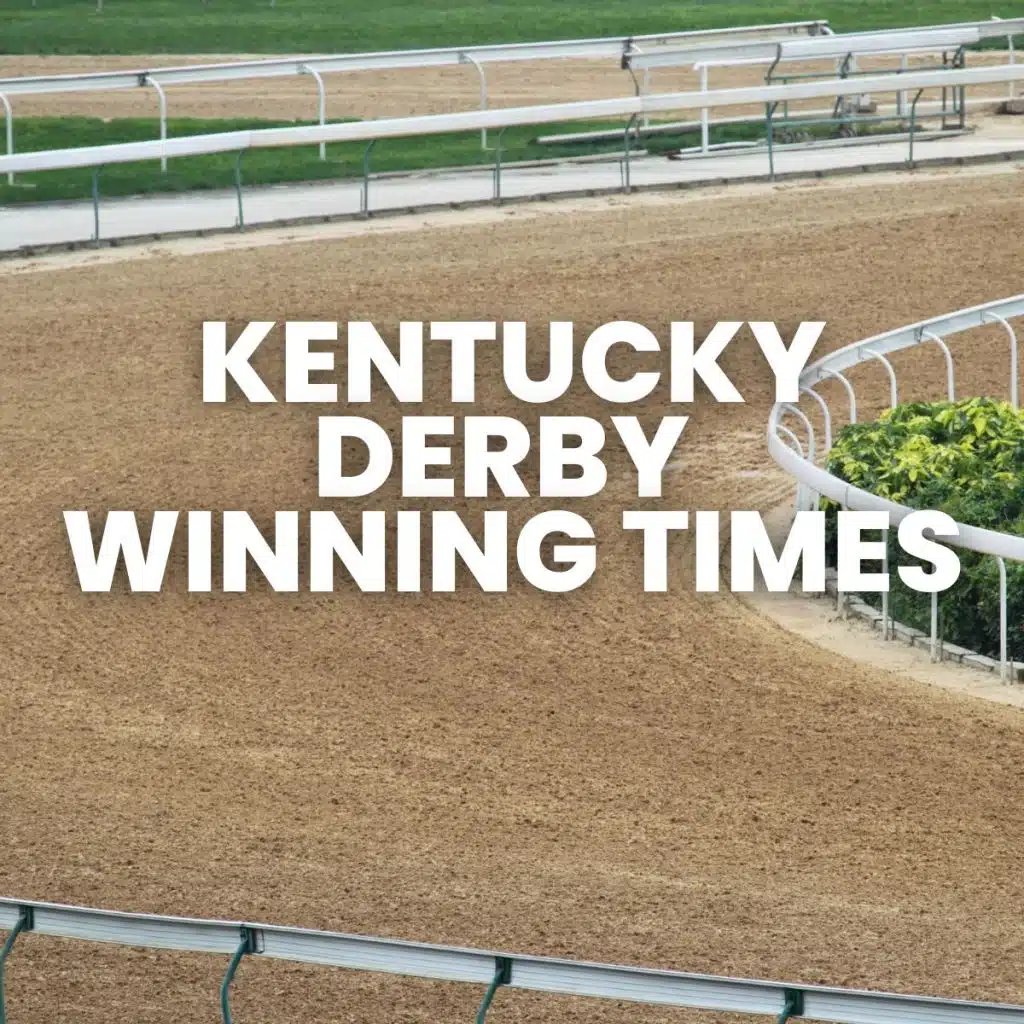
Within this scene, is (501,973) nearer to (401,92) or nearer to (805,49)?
(805,49)

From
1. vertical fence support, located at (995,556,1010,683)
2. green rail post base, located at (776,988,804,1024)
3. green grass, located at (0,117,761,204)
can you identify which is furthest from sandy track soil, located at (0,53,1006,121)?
green rail post base, located at (776,988,804,1024)

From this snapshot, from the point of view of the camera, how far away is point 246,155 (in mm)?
23391

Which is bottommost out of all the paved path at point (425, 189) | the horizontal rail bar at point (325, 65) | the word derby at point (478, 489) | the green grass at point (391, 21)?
the word derby at point (478, 489)

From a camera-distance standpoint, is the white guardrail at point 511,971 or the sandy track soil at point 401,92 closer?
the white guardrail at point 511,971

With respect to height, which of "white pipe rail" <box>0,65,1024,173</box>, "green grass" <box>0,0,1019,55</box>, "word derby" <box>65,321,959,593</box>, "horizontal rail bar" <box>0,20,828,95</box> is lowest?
"word derby" <box>65,321,959,593</box>

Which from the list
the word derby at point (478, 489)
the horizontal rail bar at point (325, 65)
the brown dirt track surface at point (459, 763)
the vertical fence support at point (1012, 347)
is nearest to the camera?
the brown dirt track surface at point (459, 763)

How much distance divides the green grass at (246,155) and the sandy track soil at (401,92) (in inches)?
58.2

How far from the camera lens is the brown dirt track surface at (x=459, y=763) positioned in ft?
25.5

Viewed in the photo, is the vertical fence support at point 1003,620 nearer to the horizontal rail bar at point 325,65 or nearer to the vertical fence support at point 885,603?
the vertical fence support at point 885,603

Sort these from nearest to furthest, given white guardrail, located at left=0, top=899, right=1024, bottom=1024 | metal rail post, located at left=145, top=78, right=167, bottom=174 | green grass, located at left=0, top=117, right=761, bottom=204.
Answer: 1. white guardrail, located at left=0, top=899, right=1024, bottom=1024
2. metal rail post, located at left=145, top=78, right=167, bottom=174
3. green grass, located at left=0, top=117, right=761, bottom=204

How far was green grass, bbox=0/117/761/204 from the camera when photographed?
21562 mm

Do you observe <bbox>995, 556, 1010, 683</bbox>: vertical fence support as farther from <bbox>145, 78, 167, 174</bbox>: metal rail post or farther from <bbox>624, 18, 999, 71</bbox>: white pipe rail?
<bbox>624, 18, 999, 71</bbox>: white pipe rail

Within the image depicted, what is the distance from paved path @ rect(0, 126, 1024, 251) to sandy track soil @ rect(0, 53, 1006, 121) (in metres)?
3.21

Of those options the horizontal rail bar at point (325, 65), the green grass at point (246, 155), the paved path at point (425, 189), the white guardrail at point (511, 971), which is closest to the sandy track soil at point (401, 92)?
the green grass at point (246, 155)
